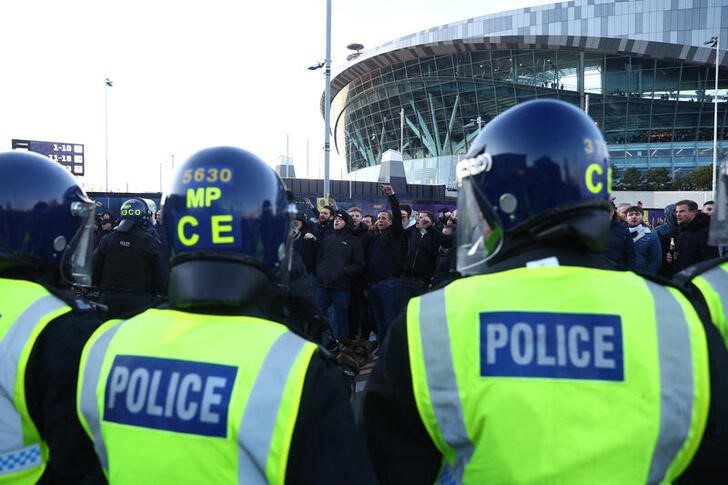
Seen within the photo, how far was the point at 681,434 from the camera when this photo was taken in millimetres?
1147

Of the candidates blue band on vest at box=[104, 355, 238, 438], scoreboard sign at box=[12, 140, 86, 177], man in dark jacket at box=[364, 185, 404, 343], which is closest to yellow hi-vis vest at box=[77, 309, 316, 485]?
blue band on vest at box=[104, 355, 238, 438]

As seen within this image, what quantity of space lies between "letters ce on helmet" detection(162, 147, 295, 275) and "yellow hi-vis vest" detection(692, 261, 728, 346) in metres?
1.13

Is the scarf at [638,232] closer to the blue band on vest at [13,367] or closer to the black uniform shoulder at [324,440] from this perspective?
the black uniform shoulder at [324,440]

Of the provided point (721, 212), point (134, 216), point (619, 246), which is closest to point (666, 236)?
point (619, 246)

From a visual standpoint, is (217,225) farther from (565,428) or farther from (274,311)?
(565,428)

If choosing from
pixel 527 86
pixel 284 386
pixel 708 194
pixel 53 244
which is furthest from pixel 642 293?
pixel 527 86

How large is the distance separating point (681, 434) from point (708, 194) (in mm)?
35427

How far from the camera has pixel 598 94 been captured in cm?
4522

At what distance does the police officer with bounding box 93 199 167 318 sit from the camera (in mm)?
5695

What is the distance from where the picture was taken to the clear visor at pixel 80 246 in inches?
73.7

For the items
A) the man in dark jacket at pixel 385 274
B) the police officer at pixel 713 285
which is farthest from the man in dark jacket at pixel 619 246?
the police officer at pixel 713 285

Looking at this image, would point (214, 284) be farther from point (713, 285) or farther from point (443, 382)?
point (713, 285)

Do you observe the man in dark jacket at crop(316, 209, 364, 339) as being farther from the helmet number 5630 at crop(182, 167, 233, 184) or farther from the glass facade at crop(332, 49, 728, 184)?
the glass facade at crop(332, 49, 728, 184)

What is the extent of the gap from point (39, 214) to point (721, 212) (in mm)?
2274
